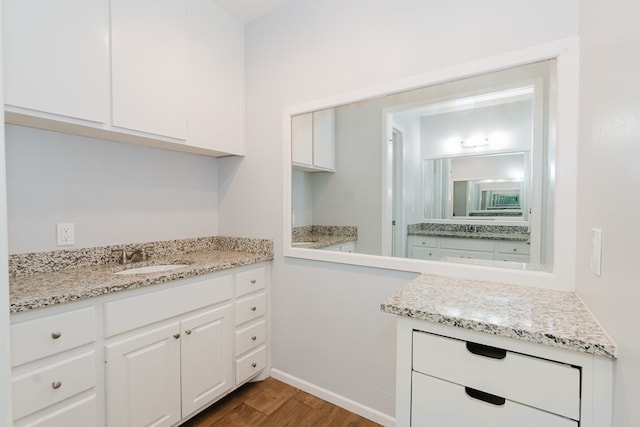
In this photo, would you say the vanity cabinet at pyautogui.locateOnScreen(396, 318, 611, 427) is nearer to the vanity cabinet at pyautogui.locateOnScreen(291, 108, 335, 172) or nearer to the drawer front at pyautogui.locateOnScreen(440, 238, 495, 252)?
the drawer front at pyautogui.locateOnScreen(440, 238, 495, 252)

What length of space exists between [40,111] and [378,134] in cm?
168

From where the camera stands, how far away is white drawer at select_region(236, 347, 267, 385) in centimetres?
190

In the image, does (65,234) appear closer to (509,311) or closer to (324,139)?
(324,139)

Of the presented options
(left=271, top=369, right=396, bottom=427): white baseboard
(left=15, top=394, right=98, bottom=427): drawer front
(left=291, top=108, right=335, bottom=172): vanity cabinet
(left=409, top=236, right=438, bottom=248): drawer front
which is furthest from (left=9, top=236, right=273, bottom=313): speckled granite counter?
(left=409, top=236, right=438, bottom=248): drawer front

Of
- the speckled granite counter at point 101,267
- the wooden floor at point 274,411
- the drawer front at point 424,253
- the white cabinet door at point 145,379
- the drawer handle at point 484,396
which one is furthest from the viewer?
the wooden floor at point 274,411

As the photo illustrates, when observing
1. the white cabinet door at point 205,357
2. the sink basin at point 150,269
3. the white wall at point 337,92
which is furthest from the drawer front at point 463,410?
the sink basin at point 150,269

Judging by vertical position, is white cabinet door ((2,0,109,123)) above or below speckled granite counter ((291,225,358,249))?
above

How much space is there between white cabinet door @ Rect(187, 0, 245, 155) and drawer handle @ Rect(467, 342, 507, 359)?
72.9 inches

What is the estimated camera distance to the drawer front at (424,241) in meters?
1.62

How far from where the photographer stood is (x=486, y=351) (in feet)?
3.02

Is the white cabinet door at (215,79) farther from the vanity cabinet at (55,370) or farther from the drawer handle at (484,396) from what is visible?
the drawer handle at (484,396)

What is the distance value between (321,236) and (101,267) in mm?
1325

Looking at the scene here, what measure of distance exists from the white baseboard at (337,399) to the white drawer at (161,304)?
0.76m

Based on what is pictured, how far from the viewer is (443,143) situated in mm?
1603
